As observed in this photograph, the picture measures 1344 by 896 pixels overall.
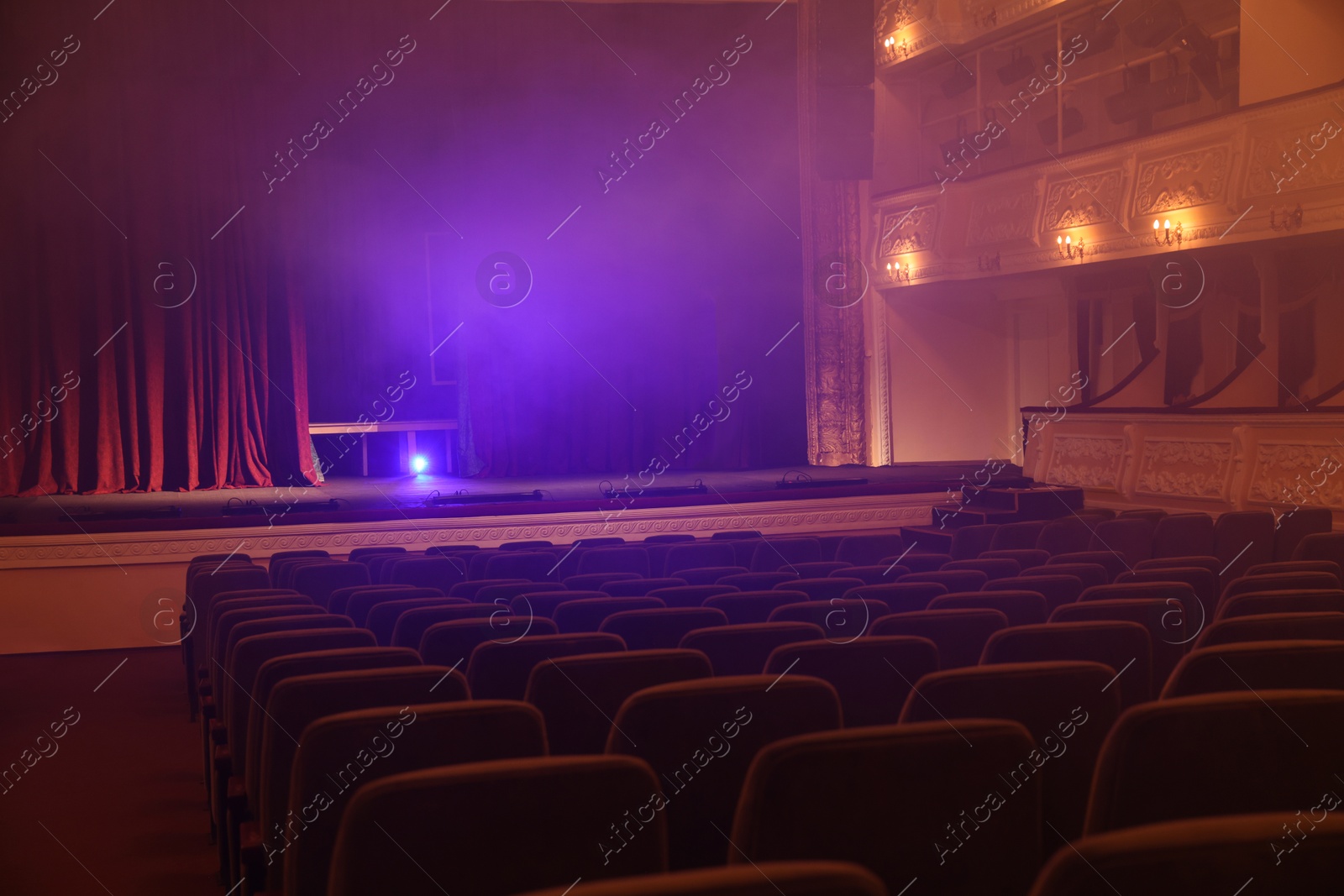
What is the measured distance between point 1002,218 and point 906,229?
139 cm

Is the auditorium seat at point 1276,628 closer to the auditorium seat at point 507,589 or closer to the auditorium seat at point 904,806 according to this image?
the auditorium seat at point 904,806

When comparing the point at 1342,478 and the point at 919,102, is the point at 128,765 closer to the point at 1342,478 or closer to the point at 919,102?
the point at 1342,478

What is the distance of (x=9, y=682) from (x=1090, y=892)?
6.66m

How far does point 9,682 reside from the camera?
237 inches

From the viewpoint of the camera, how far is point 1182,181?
10133 millimetres

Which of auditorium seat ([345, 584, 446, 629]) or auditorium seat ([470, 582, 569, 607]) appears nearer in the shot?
auditorium seat ([345, 584, 446, 629])

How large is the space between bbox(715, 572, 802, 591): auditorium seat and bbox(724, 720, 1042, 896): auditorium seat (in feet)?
8.55

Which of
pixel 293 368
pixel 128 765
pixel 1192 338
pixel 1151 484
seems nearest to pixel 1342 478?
pixel 1151 484

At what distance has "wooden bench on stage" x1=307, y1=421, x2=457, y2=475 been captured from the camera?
1216cm

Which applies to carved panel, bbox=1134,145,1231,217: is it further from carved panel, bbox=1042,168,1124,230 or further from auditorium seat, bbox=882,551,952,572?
auditorium seat, bbox=882,551,952,572

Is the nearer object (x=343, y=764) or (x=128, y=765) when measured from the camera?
(x=343, y=764)

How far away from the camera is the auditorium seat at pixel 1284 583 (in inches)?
129

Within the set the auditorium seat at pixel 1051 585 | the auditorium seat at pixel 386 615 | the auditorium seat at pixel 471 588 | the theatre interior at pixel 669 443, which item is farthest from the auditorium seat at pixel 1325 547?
the auditorium seat at pixel 386 615

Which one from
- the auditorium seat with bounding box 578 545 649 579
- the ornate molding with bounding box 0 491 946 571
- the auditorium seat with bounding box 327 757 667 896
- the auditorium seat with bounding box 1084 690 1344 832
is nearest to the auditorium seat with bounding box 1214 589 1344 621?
the auditorium seat with bounding box 1084 690 1344 832
